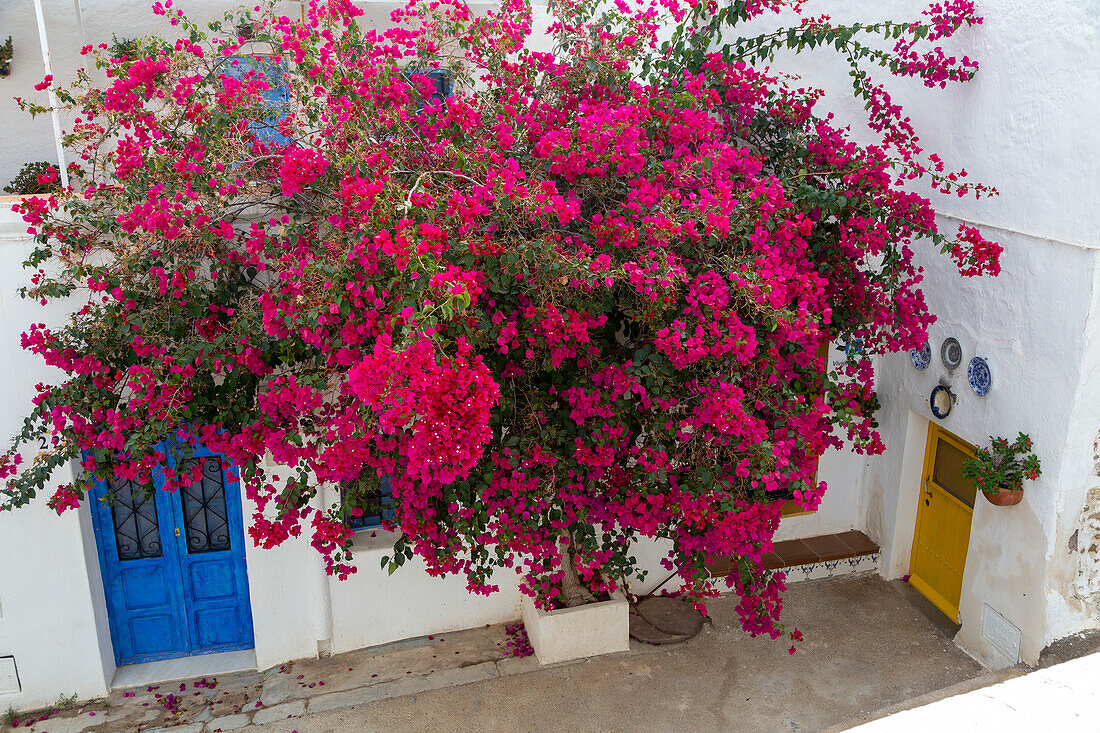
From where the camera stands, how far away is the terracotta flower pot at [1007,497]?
18.4 ft

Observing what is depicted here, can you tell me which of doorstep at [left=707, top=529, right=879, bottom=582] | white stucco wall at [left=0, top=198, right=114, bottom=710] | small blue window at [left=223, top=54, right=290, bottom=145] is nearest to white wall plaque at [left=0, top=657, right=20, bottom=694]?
→ white stucco wall at [left=0, top=198, right=114, bottom=710]

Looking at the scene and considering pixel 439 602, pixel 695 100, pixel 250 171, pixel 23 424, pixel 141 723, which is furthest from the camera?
pixel 439 602

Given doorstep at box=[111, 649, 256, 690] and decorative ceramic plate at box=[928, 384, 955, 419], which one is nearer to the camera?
doorstep at box=[111, 649, 256, 690]

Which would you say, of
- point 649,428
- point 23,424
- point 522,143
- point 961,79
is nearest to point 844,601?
point 649,428

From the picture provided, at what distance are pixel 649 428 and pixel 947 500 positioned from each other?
365 centimetres

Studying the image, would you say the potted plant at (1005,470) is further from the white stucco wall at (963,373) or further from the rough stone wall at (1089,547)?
the rough stone wall at (1089,547)

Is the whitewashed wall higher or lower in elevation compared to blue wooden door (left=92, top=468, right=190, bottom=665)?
higher

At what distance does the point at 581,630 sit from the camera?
21.3 ft

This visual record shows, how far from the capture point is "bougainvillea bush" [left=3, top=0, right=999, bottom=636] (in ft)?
13.6

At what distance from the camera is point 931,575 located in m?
7.20

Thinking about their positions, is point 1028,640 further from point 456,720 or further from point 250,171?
point 250,171

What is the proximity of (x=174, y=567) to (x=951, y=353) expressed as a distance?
668 cm

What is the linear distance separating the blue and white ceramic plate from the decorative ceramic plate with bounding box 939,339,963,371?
15cm

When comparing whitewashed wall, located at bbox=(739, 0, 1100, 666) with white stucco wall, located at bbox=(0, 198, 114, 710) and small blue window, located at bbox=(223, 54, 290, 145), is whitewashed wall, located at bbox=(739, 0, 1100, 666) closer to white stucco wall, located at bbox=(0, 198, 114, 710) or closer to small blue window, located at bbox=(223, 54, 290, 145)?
small blue window, located at bbox=(223, 54, 290, 145)
